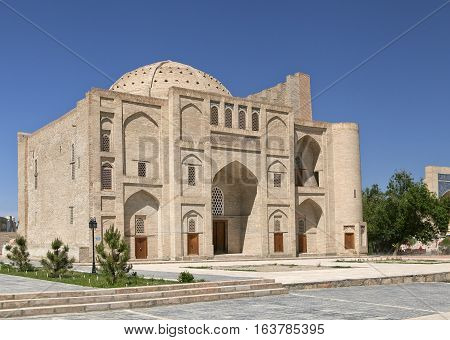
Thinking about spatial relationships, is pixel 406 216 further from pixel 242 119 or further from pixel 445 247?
pixel 242 119

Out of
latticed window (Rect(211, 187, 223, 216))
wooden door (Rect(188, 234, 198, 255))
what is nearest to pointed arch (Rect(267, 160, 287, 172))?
latticed window (Rect(211, 187, 223, 216))

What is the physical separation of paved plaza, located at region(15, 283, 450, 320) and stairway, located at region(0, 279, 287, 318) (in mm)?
338

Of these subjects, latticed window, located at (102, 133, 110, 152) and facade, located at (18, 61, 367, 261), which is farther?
facade, located at (18, 61, 367, 261)

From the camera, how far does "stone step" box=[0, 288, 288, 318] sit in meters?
10.4

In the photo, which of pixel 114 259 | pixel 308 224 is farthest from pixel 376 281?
pixel 308 224

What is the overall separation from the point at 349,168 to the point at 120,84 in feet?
53.8

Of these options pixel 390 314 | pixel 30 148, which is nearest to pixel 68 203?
pixel 30 148

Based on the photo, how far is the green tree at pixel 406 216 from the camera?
1697 inches

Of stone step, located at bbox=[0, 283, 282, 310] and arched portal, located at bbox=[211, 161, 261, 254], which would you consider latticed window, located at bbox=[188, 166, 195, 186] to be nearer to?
arched portal, located at bbox=[211, 161, 261, 254]

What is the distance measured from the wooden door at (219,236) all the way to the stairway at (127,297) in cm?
2310

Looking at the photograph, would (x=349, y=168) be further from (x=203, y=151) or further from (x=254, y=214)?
(x=203, y=151)

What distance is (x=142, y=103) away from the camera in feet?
106

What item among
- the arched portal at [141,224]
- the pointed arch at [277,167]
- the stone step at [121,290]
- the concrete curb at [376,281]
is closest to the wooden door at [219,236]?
the pointed arch at [277,167]

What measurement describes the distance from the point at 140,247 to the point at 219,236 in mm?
6920
